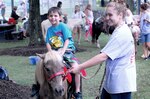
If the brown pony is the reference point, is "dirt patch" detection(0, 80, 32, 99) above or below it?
below

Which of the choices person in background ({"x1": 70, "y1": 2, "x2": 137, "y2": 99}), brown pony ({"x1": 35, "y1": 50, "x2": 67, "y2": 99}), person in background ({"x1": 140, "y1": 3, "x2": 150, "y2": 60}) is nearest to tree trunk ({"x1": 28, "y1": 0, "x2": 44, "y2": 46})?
person in background ({"x1": 140, "y1": 3, "x2": 150, "y2": 60})

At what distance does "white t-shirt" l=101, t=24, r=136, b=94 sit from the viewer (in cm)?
505

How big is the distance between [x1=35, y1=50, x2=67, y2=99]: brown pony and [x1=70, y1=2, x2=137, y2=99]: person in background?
0.88 m

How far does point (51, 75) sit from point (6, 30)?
1819 centimetres

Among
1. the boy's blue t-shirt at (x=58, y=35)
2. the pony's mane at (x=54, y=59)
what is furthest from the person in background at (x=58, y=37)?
the pony's mane at (x=54, y=59)

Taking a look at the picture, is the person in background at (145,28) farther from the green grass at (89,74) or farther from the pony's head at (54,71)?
the pony's head at (54,71)

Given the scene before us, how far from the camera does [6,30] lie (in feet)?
78.4

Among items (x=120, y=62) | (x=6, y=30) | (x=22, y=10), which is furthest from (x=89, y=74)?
(x=22, y=10)

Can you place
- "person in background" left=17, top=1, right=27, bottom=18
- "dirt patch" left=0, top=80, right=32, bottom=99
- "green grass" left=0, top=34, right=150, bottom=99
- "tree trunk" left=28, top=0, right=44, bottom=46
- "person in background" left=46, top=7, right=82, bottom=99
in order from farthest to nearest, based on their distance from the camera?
1. "person in background" left=17, top=1, right=27, bottom=18
2. "tree trunk" left=28, top=0, right=44, bottom=46
3. "green grass" left=0, top=34, right=150, bottom=99
4. "dirt patch" left=0, top=80, right=32, bottom=99
5. "person in background" left=46, top=7, right=82, bottom=99

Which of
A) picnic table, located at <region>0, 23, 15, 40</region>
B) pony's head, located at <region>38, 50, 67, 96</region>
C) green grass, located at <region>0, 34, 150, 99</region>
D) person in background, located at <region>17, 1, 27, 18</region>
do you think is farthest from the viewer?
person in background, located at <region>17, 1, 27, 18</region>

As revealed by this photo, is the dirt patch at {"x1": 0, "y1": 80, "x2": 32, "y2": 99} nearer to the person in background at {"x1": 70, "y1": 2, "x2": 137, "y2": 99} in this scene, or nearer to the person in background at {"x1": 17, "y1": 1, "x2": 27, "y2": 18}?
the person in background at {"x1": 70, "y1": 2, "x2": 137, "y2": 99}

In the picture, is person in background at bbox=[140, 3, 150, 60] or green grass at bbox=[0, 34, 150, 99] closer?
green grass at bbox=[0, 34, 150, 99]

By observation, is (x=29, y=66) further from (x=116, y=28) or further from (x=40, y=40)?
(x=116, y=28)

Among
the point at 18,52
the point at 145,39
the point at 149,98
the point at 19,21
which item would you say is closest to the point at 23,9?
the point at 19,21
